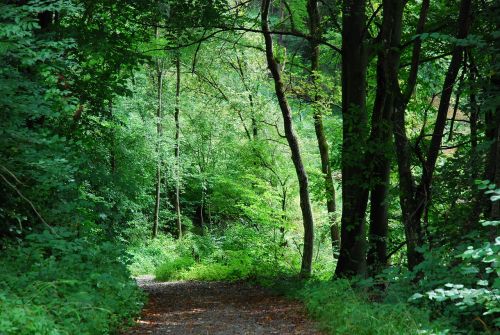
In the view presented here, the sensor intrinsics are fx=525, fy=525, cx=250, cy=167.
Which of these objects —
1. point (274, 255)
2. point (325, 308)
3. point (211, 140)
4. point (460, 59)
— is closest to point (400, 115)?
point (460, 59)

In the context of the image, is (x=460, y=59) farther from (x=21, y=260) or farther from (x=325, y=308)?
(x=21, y=260)

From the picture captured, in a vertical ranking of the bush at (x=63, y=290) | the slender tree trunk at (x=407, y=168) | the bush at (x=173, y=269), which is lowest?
the bush at (x=173, y=269)

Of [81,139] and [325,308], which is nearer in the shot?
[325,308]

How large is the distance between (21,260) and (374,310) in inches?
179

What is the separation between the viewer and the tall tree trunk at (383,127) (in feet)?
27.4

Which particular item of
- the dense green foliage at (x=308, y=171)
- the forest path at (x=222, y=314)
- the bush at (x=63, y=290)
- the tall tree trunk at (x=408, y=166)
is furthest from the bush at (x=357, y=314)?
the bush at (x=63, y=290)

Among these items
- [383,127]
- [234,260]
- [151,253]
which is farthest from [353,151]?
[151,253]

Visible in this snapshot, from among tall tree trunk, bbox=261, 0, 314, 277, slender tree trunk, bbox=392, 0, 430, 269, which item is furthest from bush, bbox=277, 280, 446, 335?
tall tree trunk, bbox=261, 0, 314, 277

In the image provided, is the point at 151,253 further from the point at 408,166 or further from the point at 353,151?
the point at 408,166

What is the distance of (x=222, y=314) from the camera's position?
8.59 metres

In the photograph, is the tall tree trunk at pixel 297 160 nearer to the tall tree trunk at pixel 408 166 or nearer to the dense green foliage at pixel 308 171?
the dense green foliage at pixel 308 171

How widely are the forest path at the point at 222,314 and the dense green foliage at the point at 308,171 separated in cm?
38

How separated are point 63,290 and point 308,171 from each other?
9475 mm

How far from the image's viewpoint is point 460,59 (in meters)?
7.69
